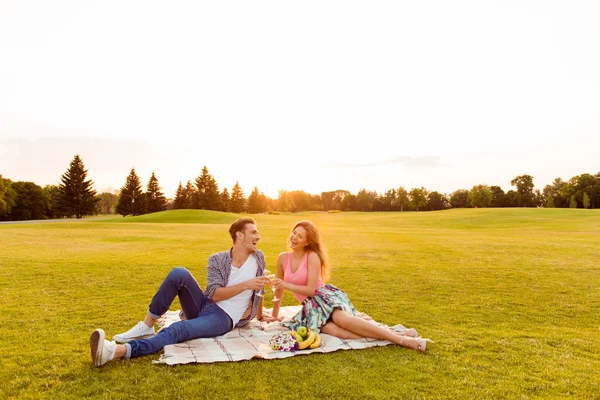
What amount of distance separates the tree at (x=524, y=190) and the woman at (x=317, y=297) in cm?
10358

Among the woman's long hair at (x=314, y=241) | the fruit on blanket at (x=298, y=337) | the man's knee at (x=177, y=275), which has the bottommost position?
the fruit on blanket at (x=298, y=337)

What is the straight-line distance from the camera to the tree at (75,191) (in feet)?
225

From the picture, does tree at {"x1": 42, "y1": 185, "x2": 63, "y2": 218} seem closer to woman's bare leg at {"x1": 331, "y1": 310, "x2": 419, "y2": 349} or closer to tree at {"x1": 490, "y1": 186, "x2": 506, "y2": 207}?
woman's bare leg at {"x1": 331, "y1": 310, "x2": 419, "y2": 349}

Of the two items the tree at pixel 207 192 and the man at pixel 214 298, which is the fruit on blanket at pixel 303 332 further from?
the tree at pixel 207 192

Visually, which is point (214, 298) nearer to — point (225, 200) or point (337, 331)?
point (337, 331)

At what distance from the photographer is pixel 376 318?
7777mm

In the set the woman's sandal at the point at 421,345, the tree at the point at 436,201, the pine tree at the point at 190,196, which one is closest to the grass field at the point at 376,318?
the woman's sandal at the point at 421,345

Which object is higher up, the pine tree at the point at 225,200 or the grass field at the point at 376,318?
the pine tree at the point at 225,200

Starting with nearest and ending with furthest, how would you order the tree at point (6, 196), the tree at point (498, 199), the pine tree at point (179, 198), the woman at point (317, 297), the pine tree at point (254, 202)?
the woman at point (317, 297)
the tree at point (6, 196)
the pine tree at point (179, 198)
the pine tree at point (254, 202)
the tree at point (498, 199)

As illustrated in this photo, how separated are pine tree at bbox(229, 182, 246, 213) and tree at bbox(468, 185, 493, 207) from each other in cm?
5645

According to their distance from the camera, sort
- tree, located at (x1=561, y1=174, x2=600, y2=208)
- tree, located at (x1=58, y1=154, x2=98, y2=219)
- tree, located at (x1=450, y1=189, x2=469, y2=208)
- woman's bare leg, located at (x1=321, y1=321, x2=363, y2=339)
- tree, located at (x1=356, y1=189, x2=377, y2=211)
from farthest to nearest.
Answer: tree, located at (x1=356, y1=189, x2=377, y2=211), tree, located at (x1=450, y1=189, x2=469, y2=208), tree, located at (x1=561, y1=174, x2=600, y2=208), tree, located at (x1=58, y1=154, x2=98, y2=219), woman's bare leg, located at (x1=321, y1=321, x2=363, y2=339)

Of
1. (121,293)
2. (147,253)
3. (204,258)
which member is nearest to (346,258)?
(204,258)

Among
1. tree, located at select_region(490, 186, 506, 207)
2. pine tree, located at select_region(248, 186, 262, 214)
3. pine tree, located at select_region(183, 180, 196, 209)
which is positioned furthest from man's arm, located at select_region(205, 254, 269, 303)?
tree, located at select_region(490, 186, 506, 207)

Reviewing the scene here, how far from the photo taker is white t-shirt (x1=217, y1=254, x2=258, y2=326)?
623 centimetres
